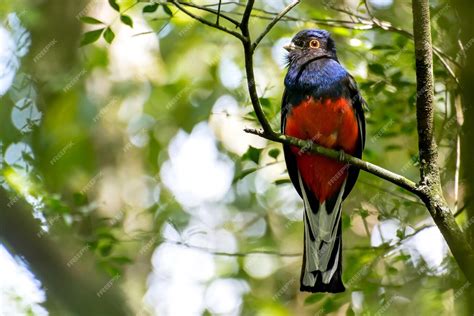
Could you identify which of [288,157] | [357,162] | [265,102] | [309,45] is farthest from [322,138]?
[357,162]

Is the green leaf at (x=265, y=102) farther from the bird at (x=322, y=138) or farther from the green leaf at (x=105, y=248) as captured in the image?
the green leaf at (x=105, y=248)

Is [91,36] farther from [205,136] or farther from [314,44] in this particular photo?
[205,136]

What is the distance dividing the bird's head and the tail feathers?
A: 1010 millimetres

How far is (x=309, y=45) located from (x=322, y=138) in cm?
99

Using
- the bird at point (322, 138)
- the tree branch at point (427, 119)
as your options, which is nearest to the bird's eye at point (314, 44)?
the bird at point (322, 138)

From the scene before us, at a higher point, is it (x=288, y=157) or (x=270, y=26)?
(x=270, y=26)

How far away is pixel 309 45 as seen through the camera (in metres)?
5.79

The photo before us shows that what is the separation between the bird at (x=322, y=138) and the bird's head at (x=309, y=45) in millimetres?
250

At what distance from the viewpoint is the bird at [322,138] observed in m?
4.96

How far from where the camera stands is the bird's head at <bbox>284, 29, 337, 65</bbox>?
18.8 feet

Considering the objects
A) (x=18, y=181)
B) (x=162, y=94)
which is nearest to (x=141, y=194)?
(x=162, y=94)

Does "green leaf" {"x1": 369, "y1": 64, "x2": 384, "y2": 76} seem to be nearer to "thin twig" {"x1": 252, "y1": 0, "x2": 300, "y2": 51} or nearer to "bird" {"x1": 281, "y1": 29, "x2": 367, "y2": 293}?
"bird" {"x1": 281, "y1": 29, "x2": 367, "y2": 293}

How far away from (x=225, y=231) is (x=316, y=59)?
4769 mm

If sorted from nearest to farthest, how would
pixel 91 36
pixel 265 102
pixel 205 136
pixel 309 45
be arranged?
pixel 91 36 → pixel 265 102 → pixel 309 45 → pixel 205 136
